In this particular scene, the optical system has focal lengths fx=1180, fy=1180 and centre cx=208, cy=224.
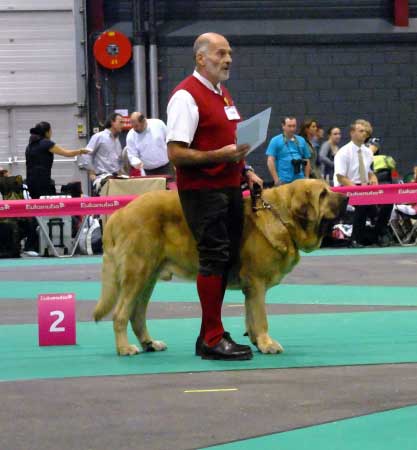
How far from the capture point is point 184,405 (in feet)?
16.6

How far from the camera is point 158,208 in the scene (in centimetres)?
646

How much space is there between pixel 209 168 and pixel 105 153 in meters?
9.39

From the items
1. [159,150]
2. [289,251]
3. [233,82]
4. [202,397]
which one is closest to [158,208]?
[289,251]

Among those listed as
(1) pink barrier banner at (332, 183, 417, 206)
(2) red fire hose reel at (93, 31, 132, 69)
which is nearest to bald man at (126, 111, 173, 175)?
(1) pink barrier banner at (332, 183, 417, 206)

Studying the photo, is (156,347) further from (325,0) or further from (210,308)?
(325,0)

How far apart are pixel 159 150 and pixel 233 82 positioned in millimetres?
5412

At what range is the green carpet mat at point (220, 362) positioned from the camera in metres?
6.09

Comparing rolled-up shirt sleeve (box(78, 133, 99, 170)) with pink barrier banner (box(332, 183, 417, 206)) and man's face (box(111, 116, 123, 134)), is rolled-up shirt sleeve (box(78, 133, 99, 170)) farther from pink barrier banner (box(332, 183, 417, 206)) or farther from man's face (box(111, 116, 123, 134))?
pink barrier banner (box(332, 183, 417, 206))

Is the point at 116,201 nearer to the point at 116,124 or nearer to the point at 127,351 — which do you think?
the point at 116,124

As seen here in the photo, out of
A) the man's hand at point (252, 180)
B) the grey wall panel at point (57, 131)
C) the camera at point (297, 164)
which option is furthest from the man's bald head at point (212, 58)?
the grey wall panel at point (57, 131)

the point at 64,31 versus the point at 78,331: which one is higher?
the point at 64,31

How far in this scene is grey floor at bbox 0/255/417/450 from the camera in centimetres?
448

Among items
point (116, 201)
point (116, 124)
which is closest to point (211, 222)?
point (116, 201)

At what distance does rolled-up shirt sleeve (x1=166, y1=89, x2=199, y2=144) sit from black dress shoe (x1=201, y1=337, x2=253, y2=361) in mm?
1090
